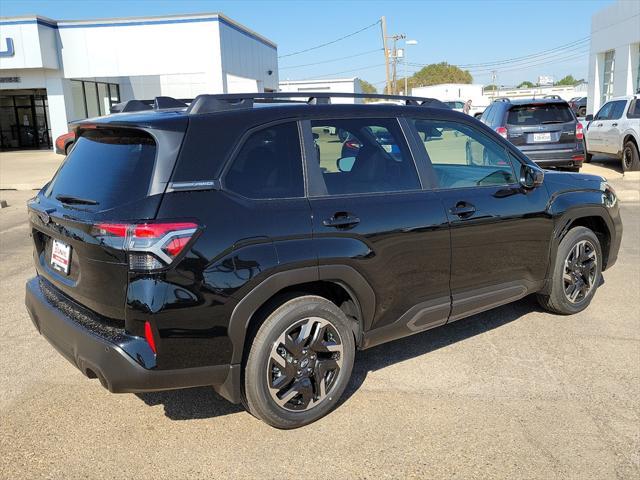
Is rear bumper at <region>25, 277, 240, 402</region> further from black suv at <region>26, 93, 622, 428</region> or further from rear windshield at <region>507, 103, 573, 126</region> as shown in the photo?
rear windshield at <region>507, 103, 573, 126</region>

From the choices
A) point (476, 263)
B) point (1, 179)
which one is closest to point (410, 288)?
point (476, 263)

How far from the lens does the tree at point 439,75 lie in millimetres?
119812

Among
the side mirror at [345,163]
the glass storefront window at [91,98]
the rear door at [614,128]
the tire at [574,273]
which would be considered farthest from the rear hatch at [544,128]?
the glass storefront window at [91,98]

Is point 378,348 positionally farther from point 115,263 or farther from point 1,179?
point 1,179

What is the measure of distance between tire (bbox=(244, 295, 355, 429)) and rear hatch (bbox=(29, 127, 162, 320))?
0.78 m

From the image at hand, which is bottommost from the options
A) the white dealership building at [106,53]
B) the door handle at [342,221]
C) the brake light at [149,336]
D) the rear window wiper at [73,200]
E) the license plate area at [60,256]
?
the brake light at [149,336]

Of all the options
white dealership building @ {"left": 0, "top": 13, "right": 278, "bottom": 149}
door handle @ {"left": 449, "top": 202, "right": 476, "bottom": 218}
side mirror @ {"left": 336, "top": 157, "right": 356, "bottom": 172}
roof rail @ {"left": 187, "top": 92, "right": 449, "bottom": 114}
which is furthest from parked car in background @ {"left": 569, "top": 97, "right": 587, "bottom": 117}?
side mirror @ {"left": 336, "top": 157, "right": 356, "bottom": 172}

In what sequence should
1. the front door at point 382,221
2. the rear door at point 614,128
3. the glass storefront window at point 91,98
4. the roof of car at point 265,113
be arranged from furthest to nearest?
1. the glass storefront window at point 91,98
2. the rear door at point 614,128
3. the front door at point 382,221
4. the roof of car at point 265,113

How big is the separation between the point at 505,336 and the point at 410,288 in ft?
4.53

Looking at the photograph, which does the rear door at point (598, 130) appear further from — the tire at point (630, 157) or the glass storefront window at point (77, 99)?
the glass storefront window at point (77, 99)

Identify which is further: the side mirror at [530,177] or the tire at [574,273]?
the tire at [574,273]

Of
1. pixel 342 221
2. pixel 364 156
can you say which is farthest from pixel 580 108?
pixel 342 221

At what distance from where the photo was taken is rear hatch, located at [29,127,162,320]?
113 inches

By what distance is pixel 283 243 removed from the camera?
313 centimetres
